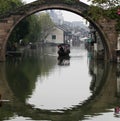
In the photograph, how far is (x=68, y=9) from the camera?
196 ft

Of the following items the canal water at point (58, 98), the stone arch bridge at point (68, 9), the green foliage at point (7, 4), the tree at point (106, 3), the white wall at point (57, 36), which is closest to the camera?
the canal water at point (58, 98)

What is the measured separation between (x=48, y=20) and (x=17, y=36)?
239 ft

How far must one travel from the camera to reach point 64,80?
125 feet

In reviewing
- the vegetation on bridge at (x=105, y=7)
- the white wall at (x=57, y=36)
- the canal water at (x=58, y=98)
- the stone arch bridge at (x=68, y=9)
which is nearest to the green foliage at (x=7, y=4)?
the stone arch bridge at (x=68, y=9)

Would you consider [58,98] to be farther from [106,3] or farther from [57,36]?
[57,36]

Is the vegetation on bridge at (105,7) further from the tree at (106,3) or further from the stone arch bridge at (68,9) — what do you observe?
the stone arch bridge at (68,9)

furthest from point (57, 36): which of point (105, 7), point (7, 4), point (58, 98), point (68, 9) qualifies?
point (58, 98)

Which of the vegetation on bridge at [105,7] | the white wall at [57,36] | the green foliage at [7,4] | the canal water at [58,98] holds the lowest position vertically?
the canal water at [58,98]

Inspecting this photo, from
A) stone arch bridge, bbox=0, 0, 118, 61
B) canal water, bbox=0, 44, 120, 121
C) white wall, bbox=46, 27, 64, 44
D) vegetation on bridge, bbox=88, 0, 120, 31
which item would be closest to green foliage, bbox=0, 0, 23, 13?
stone arch bridge, bbox=0, 0, 118, 61

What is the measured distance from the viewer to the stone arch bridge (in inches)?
2333

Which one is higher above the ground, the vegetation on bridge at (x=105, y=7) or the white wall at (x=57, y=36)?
the vegetation on bridge at (x=105, y=7)

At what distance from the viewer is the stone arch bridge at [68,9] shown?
194ft

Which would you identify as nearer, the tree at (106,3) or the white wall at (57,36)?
the tree at (106,3)

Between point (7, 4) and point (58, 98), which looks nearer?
point (58, 98)
